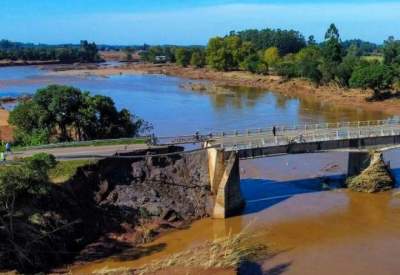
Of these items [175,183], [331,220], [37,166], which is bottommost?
[331,220]

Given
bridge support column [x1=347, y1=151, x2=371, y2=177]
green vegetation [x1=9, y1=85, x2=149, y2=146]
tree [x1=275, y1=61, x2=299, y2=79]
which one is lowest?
bridge support column [x1=347, y1=151, x2=371, y2=177]

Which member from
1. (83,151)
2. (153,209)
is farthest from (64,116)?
(153,209)

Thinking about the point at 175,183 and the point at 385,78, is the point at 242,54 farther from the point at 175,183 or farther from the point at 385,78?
the point at 175,183

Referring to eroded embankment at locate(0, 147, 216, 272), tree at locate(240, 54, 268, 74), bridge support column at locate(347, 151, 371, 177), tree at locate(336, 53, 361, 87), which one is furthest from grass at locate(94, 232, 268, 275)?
tree at locate(240, 54, 268, 74)

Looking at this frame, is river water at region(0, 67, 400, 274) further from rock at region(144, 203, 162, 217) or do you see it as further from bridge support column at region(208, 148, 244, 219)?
rock at region(144, 203, 162, 217)

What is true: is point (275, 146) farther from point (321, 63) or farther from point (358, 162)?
point (321, 63)

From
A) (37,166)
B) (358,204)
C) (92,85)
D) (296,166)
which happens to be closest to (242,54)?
(92,85)

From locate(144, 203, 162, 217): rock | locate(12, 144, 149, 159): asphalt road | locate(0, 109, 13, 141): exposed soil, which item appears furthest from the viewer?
locate(0, 109, 13, 141): exposed soil
